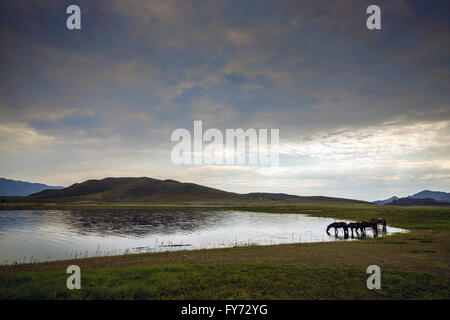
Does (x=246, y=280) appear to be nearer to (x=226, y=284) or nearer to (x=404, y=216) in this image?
(x=226, y=284)

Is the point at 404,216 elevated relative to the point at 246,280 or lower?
lower

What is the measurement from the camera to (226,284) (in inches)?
525

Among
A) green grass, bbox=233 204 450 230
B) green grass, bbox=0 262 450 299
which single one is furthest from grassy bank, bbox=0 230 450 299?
green grass, bbox=233 204 450 230

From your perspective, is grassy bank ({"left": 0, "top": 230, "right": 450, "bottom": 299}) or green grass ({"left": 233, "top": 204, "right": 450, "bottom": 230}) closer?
grassy bank ({"left": 0, "top": 230, "right": 450, "bottom": 299})

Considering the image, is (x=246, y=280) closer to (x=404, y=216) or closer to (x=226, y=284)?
(x=226, y=284)

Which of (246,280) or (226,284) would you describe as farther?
(246,280)

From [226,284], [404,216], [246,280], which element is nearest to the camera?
[226,284]

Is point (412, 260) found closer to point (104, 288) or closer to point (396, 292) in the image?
point (396, 292)

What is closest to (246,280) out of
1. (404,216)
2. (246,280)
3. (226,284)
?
(246,280)

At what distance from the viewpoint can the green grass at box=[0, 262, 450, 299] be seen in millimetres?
12023

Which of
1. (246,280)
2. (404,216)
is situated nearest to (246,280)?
(246,280)

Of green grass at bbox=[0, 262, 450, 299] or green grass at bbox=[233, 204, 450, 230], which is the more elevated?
green grass at bbox=[0, 262, 450, 299]

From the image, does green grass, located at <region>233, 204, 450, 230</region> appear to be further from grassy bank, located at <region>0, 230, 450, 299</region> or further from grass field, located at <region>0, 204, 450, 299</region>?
grassy bank, located at <region>0, 230, 450, 299</region>

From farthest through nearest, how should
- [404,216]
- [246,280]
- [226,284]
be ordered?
[404,216] → [246,280] → [226,284]
